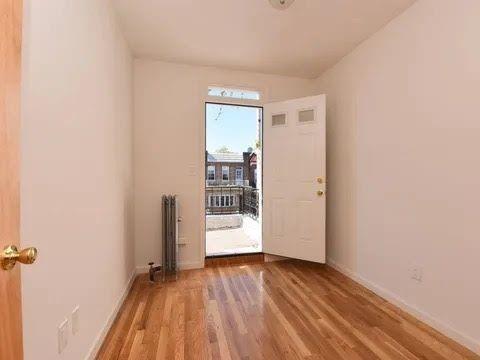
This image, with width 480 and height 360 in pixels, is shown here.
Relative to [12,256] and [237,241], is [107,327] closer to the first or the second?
[12,256]

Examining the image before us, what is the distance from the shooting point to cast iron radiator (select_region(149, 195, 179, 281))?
283 centimetres

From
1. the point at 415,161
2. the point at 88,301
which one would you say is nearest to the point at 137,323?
the point at 88,301


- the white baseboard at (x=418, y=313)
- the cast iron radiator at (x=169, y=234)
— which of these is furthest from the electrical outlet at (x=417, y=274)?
the cast iron radiator at (x=169, y=234)

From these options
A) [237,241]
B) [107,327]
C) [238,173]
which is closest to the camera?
[107,327]

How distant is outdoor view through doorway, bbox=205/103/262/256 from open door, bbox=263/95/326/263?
0.82ft

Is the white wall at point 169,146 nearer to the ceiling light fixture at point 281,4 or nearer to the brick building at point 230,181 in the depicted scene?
the brick building at point 230,181

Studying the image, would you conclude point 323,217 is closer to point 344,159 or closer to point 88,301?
point 344,159

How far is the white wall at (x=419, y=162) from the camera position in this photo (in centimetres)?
172

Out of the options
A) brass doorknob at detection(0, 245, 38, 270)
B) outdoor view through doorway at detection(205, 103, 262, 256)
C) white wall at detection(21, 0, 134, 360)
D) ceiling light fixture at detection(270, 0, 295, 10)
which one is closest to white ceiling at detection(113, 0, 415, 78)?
ceiling light fixture at detection(270, 0, 295, 10)

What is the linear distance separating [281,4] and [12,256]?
2.31 meters

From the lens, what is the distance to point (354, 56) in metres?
2.83

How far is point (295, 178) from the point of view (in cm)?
320

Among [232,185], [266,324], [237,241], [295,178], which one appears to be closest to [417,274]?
[266,324]

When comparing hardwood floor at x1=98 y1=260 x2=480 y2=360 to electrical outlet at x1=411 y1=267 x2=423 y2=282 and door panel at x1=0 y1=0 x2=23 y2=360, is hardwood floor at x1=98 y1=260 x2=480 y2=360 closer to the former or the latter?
electrical outlet at x1=411 y1=267 x2=423 y2=282
